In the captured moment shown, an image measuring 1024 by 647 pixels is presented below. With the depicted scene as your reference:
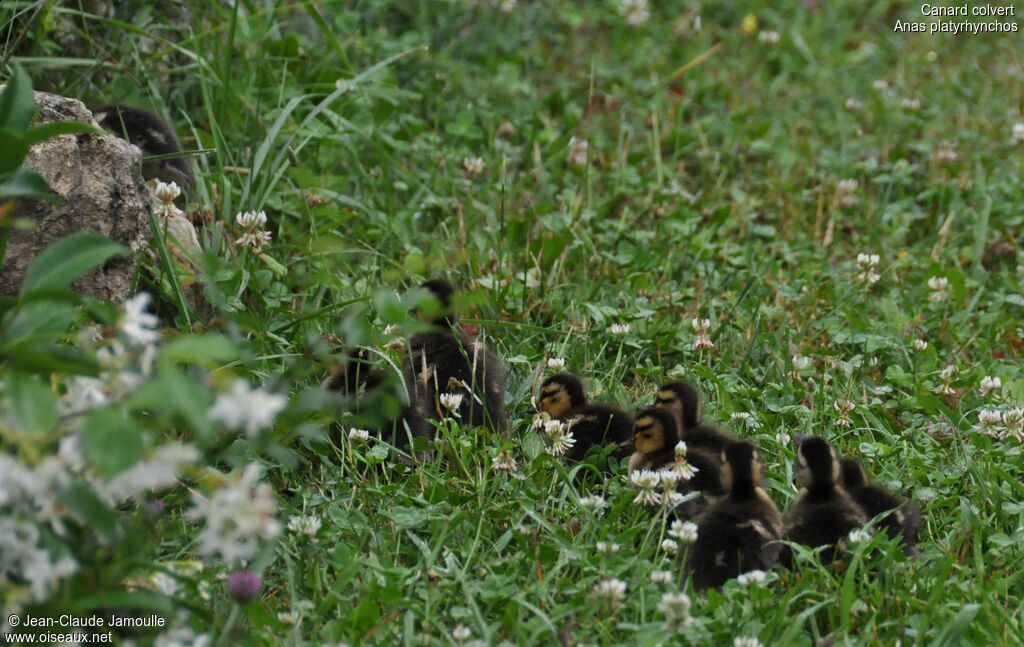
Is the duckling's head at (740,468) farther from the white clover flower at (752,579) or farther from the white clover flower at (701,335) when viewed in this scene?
the white clover flower at (701,335)

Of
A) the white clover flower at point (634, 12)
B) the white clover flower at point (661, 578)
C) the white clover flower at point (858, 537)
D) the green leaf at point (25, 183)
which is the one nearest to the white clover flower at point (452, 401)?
the white clover flower at point (661, 578)

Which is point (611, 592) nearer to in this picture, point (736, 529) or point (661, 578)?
point (661, 578)

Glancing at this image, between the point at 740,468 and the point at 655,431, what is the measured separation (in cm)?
35

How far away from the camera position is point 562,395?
4090 millimetres

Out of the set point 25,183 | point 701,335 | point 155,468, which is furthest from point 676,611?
point 701,335

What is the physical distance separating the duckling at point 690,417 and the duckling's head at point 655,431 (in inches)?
2.3

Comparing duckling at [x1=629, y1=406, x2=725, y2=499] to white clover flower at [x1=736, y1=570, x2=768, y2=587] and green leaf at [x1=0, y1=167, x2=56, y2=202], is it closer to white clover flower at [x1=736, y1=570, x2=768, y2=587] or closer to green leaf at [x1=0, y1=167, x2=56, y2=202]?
white clover flower at [x1=736, y1=570, x2=768, y2=587]

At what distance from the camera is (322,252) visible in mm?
4613

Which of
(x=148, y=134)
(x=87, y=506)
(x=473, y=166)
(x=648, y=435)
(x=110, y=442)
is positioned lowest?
(x=648, y=435)

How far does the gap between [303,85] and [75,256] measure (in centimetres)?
350

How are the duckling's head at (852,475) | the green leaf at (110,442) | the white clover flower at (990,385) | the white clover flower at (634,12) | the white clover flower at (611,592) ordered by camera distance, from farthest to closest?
the white clover flower at (634,12)
the white clover flower at (990,385)
the duckling's head at (852,475)
the white clover flower at (611,592)
the green leaf at (110,442)

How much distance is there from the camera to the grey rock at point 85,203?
3918 millimetres

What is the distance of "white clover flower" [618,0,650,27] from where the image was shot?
302 inches

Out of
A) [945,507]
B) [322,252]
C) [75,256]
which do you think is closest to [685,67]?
[322,252]
